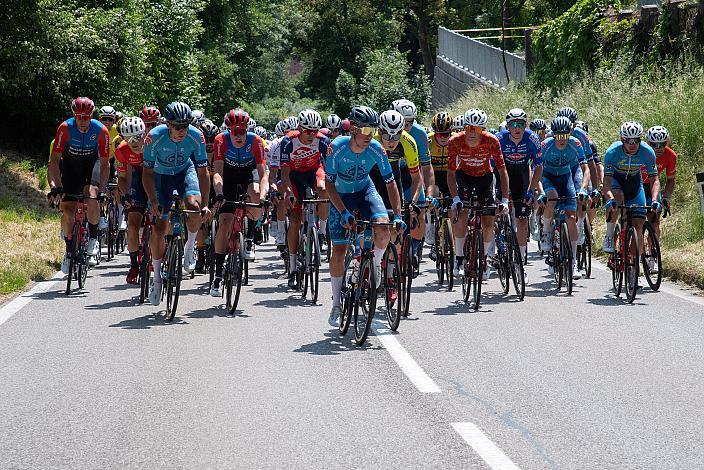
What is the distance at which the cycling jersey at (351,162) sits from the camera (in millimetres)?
10805

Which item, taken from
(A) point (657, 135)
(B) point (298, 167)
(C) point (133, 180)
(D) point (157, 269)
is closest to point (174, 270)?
(D) point (157, 269)

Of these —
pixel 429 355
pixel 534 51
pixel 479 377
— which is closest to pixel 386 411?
pixel 479 377

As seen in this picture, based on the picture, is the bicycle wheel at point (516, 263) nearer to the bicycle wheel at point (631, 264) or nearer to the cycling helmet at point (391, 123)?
the bicycle wheel at point (631, 264)

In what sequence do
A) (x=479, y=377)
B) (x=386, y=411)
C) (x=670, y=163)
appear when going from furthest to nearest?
(x=670, y=163), (x=479, y=377), (x=386, y=411)

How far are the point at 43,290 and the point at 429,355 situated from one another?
6.13 metres

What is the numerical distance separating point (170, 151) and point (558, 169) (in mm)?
5023

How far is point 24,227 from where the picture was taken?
2112 centimetres

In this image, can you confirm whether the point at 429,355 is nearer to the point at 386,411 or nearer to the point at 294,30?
the point at 386,411

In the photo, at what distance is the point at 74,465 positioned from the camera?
6656mm

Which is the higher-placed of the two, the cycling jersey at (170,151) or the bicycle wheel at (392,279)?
the cycling jersey at (170,151)

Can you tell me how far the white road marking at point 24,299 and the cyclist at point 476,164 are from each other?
15.5ft

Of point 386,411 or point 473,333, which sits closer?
point 386,411

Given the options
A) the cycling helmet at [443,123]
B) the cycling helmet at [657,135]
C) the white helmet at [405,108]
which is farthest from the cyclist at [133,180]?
the cycling helmet at [657,135]

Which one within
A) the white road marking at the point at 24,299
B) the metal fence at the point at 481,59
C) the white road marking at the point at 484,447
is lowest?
the white road marking at the point at 484,447
